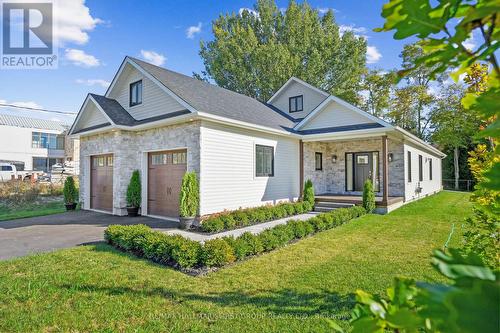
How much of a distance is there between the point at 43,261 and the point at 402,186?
13.6 m

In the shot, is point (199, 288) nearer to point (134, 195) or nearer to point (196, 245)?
point (196, 245)

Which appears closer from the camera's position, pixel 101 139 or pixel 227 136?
pixel 227 136

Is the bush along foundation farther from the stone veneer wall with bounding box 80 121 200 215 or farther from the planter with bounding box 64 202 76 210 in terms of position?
the planter with bounding box 64 202 76 210

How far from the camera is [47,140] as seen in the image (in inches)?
1617

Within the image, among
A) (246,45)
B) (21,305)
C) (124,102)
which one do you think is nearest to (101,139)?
(124,102)

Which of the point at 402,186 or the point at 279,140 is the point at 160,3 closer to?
the point at 279,140

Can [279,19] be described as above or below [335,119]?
above

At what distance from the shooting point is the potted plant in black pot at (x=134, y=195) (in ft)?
37.6

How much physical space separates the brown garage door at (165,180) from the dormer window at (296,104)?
10.4 meters

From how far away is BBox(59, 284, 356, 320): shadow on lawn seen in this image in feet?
A: 12.4

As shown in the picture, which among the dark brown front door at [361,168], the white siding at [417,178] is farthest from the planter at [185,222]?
the white siding at [417,178]

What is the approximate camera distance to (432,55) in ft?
2.63

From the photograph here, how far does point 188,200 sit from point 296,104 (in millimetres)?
12172

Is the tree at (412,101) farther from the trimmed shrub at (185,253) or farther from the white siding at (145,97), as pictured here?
the trimmed shrub at (185,253)
